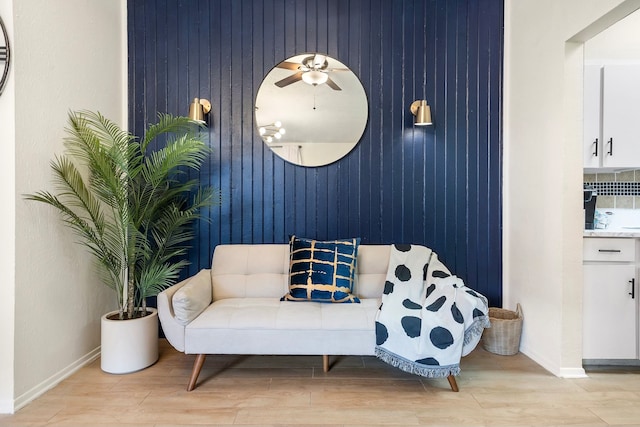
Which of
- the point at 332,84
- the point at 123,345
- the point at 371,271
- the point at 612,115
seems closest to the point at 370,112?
the point at 332,84

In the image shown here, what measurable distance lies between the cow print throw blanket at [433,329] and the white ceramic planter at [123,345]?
141cm

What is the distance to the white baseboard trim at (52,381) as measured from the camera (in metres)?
1.86

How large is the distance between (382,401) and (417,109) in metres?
1.96

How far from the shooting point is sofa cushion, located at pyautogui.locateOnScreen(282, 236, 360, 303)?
7.71 ft

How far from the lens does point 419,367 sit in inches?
77.5

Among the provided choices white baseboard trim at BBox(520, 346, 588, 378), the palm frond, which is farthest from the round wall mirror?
white baseboard trim at BBox(520, 346, 588, 378)

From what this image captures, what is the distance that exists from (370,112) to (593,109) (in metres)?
1.50

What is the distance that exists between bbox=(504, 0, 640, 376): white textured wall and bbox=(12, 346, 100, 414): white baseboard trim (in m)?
2.86

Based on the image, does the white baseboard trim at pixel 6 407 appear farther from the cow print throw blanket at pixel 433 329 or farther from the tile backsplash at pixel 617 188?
the tile backsplash at pixel 617 188

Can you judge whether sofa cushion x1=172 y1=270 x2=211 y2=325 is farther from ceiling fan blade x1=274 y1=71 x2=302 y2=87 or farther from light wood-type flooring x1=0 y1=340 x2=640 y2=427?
ceiling fan blade x1=274 y1=71 x2=302 y2=87

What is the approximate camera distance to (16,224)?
1875 mm

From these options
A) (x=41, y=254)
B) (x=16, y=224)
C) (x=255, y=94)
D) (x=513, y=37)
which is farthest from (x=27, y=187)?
(x=513, y=37)

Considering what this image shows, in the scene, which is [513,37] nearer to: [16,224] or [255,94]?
[255,94]

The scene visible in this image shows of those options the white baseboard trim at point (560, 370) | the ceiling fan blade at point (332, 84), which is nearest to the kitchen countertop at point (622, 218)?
the white baseboard trim at point (560, 370)
